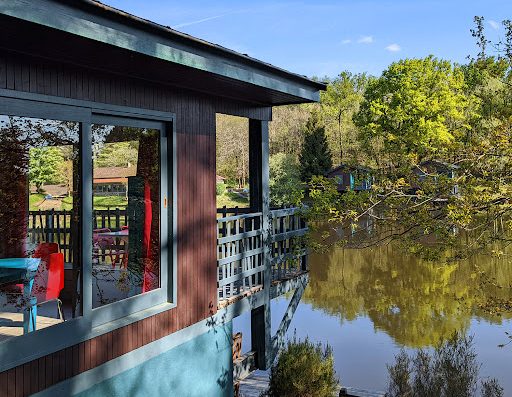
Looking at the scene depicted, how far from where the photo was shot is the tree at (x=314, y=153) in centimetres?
4103

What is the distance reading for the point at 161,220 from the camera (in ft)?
15.6

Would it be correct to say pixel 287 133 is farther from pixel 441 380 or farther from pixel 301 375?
pixel 301 375

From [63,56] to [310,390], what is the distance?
495 cm

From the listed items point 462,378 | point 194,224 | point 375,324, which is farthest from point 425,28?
point 194,224

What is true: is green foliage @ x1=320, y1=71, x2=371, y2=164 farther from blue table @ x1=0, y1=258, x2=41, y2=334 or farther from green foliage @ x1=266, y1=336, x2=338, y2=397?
blue table @ x1=0, y1=258, x2=41, y2=334

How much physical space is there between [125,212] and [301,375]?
3519mm

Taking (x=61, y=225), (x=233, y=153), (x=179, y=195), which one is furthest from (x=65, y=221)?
(x=233, y=153)

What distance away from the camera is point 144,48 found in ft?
11.9

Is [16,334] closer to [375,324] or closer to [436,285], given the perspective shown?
[375,324]

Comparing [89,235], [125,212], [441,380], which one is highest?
[125,212]

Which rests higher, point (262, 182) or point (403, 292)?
point (262, 182)

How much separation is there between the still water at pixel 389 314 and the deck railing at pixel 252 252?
1889 millimetres

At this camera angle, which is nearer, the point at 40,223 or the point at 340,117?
the point at 40,223

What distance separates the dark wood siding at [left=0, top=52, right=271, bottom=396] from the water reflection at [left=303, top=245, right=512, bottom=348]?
7.28m
